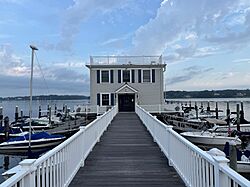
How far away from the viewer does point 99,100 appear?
35.4 m

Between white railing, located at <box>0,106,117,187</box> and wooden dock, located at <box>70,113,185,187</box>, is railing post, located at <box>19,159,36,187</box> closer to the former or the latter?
white railing, located at <box>0,106,117,187</box>

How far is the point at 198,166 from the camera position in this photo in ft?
17.8

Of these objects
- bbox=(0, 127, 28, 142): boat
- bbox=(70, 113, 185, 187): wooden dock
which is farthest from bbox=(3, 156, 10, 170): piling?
bbox=(70, 113, 185, 187): wooden dock

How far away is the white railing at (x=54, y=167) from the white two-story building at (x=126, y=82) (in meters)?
26.5

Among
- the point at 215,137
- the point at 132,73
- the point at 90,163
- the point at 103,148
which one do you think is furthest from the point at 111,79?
the point at 90,163

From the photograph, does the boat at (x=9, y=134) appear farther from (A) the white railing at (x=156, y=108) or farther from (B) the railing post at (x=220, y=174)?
(B) the railing post at (x=220, y=174)

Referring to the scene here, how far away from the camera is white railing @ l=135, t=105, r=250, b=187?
3803 mm

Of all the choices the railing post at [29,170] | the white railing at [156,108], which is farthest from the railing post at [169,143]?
the white railing at [156,108]

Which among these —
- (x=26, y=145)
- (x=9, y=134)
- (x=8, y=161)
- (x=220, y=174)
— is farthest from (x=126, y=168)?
(x=9, y=134)

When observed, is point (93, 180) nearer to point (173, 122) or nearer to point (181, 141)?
point (181, 141)

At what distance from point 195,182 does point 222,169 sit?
6.08ft

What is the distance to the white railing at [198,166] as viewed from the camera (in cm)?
380

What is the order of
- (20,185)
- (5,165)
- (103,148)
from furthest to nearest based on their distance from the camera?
(5,165) → (103,148) → (20,185)

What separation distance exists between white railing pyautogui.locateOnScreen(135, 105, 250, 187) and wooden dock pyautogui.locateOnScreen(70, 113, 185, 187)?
1.17 ft
